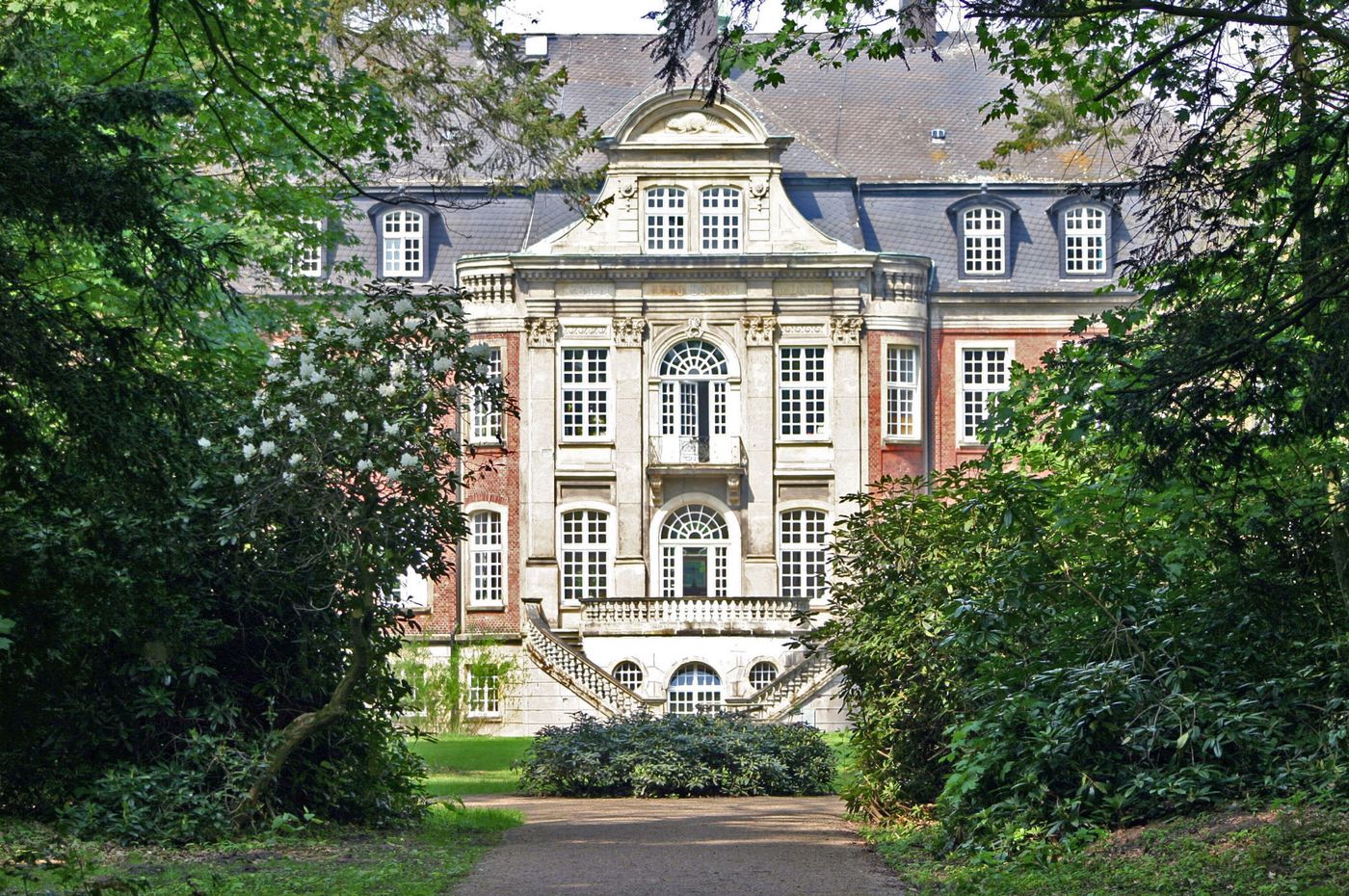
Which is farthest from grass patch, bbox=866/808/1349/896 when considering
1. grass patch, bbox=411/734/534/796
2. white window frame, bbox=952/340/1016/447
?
white window frame, bbox=952/340/1016/447

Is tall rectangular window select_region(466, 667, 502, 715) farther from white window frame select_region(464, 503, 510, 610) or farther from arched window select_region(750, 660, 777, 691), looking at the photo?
arched window select_region(750, 660, 777, 691)

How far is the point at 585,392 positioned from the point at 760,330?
3.80 meters

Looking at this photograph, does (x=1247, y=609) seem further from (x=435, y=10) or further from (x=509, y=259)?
(x=509, y=259)

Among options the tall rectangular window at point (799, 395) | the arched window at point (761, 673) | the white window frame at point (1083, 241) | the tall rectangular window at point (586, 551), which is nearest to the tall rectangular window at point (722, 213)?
the tall rectangular window at point (799, 395)

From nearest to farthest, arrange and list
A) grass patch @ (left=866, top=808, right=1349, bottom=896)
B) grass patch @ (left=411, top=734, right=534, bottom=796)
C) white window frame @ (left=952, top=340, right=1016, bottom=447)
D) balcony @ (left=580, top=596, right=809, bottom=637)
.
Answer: grass patch @ (left=866, top=808, right=1349, bottom=896) → grass patch @ (left=411, top=734, right=534, bottom=796) → balcony @ (left=580, top=596, right=809, bottom=637) → white window frame @ (left=952, top=340, right=1016, bottom=447)

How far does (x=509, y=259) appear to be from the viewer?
36125 millimetres

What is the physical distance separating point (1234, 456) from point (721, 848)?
15.6ft

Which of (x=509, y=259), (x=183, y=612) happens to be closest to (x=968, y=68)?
(x=509, y=259)

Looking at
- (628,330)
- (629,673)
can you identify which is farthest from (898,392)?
(629,673)

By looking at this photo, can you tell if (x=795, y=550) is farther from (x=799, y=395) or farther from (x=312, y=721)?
(x=312, y=721)

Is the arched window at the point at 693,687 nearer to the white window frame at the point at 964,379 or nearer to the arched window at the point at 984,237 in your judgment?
the white window frame at the point at 964,379

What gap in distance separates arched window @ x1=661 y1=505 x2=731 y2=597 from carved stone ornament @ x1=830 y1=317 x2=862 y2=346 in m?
4.34

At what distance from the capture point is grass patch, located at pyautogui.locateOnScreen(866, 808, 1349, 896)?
307 inches

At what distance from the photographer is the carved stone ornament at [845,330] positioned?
1432 inches
